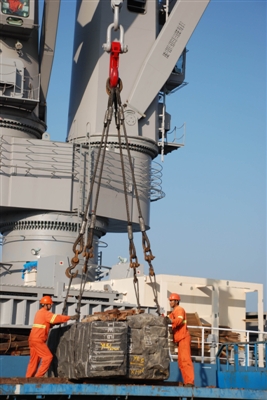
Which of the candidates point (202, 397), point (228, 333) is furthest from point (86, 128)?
point (202, 397)

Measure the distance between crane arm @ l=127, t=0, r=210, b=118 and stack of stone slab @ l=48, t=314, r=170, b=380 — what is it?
14.6m

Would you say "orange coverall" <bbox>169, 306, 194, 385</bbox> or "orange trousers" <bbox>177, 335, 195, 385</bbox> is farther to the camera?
"orange coverall" <bbox>169, 306, 194, 385</bbox>

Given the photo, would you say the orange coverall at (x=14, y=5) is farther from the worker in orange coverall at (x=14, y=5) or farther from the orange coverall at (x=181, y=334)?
the orange coverall at (x=181, y=334)

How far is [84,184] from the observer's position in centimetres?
2270

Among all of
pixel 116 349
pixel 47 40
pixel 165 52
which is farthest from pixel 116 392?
pixel 165 52

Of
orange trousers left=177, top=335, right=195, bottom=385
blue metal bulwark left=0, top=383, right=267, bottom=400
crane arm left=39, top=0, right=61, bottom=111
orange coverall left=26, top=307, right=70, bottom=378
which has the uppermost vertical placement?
crane arm left=39, top=0, right=61, bottom=111

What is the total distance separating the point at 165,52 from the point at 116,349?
1669cm

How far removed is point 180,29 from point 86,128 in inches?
200

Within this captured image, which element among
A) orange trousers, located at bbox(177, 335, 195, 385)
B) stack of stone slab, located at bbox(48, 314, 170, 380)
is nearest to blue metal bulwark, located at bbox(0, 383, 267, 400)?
stack of stone slab, located at bbox(48, 314, 170, 380)

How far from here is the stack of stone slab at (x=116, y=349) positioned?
1007 cm

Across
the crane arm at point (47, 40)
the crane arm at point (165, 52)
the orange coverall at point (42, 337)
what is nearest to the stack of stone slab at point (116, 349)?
the orange coverall at point (42, 337)

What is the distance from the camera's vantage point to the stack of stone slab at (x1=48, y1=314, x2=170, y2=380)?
396 inches

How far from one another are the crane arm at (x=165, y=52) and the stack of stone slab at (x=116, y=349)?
14619mm

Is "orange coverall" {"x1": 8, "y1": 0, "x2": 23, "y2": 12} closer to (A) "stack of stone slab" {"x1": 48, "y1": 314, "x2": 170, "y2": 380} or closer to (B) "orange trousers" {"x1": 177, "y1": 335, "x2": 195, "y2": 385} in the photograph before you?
(A) "stack of stone slab" {"x1": 48, "y1": 314, "x2": 170, "y2": 380}
